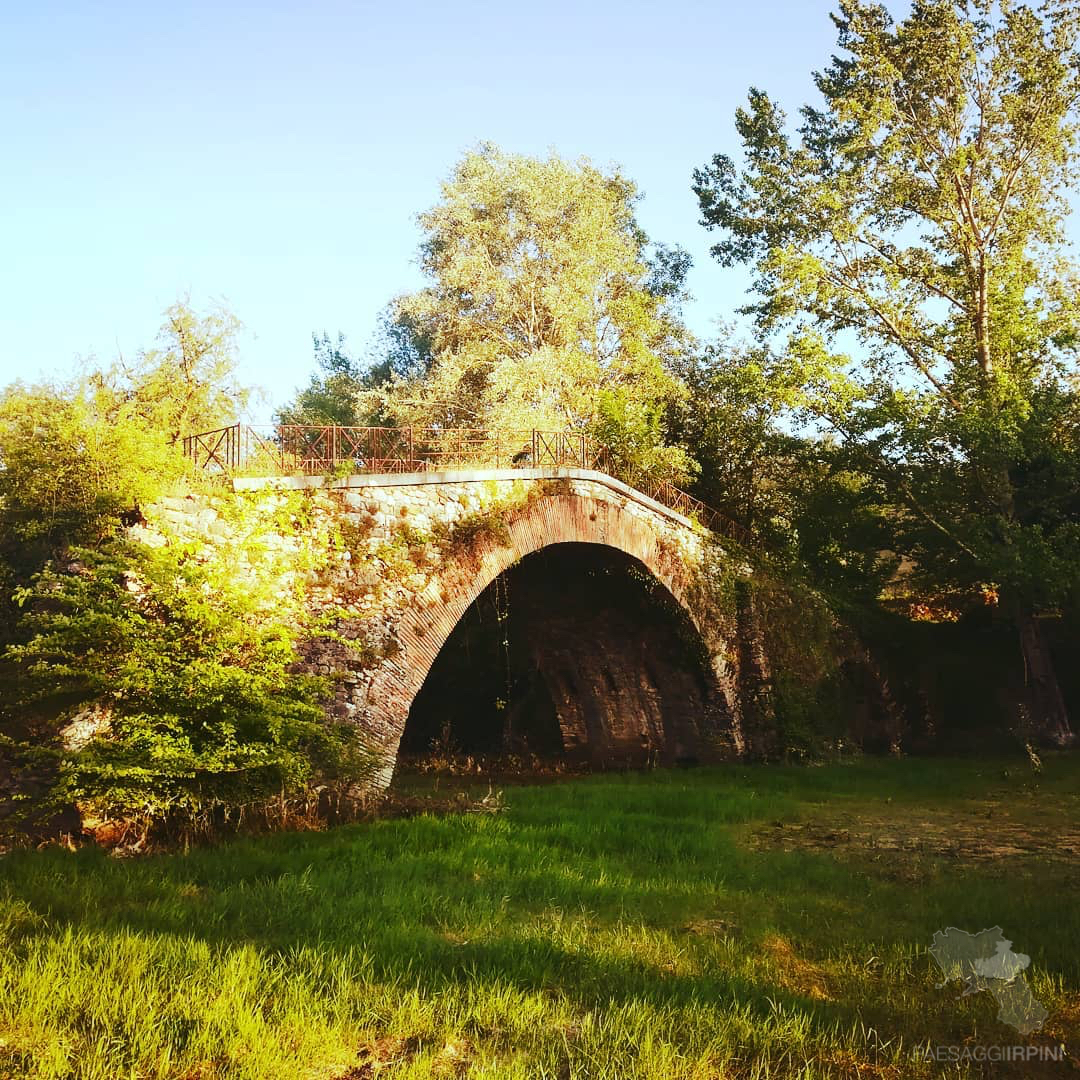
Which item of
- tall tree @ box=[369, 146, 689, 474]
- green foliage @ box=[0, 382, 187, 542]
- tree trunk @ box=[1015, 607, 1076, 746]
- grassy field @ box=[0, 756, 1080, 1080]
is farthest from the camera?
tall tree @ box=[369, 146, 689, 474]

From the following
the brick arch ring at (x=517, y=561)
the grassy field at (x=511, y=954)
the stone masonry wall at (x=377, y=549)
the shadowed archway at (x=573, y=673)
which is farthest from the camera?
the shadowed archway at (x=573, y=673)

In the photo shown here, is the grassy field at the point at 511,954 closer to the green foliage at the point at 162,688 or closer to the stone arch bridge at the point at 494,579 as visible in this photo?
the green foliage at the point at 162,688

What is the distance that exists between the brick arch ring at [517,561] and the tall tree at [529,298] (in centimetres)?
1157

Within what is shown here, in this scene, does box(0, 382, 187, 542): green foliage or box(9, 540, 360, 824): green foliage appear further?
box(0, 382, 187, 542): green foliage

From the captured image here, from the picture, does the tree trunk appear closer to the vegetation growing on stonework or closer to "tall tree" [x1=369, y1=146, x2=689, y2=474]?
"tall tree" [x1=369, y1=146, x2=689, y2=474]

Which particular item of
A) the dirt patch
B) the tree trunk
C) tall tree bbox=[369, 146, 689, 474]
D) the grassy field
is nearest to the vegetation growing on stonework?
the grassy field

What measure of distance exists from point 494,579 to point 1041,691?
13.2 m

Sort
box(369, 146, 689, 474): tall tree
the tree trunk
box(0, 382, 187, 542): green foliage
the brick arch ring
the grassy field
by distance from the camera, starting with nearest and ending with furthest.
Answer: the grassy field, box(0, 382, 187, 542): green foliage, the brick arch ring, the tree trunk, box(369, 146, 689, 474): tall tree

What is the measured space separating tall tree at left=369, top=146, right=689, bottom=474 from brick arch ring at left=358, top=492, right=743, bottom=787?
11571 millimetres

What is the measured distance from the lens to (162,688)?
7.72 meters

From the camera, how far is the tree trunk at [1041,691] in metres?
19.6

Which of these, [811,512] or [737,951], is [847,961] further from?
[811,512]

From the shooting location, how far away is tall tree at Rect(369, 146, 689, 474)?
28.5 metres

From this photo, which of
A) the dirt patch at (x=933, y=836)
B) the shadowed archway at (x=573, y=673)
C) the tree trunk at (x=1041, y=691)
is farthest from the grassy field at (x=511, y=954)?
the tree trunk at (x=1041, y=691)
